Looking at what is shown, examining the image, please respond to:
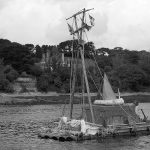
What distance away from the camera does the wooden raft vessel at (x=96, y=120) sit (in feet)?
169

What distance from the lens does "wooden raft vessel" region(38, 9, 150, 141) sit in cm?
5156

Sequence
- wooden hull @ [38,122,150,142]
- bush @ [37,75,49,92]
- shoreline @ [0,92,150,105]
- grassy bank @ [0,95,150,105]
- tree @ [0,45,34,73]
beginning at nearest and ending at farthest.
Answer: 1. wooden hull @ [38,122,150,142]
2. grassy bank @ [0,95,150,105]
3. shoreline @ [0,92,150,105]
4. bush @ [37,75,49,92]
5. tree @ [0,45,34,73]

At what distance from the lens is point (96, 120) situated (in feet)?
184

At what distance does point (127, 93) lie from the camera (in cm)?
19975

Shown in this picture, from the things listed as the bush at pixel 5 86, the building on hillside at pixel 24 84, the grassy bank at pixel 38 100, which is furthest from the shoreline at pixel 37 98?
the bush at pixel 5 86

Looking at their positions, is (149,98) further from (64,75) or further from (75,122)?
(75,122)

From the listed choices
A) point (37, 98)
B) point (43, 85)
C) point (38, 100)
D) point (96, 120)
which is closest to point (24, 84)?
point (43, 85)

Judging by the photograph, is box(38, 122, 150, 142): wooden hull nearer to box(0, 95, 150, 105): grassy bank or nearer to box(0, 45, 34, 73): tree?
box(0, 95, 150, 105): grassy bank

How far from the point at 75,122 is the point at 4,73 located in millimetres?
133342

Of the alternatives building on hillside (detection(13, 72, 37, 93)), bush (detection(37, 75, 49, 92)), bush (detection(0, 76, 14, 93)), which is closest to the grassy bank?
bush (detection(37, 75, 49, 92))

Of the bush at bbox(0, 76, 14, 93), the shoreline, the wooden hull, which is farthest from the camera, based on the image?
the bush at bbox(0, 76, 14, 93)

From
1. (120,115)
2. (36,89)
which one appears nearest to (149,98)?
(36,89)

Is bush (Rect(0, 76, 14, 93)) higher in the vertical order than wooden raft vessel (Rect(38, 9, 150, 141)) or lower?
higher

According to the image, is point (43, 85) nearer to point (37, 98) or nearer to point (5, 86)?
point (37, 98)
